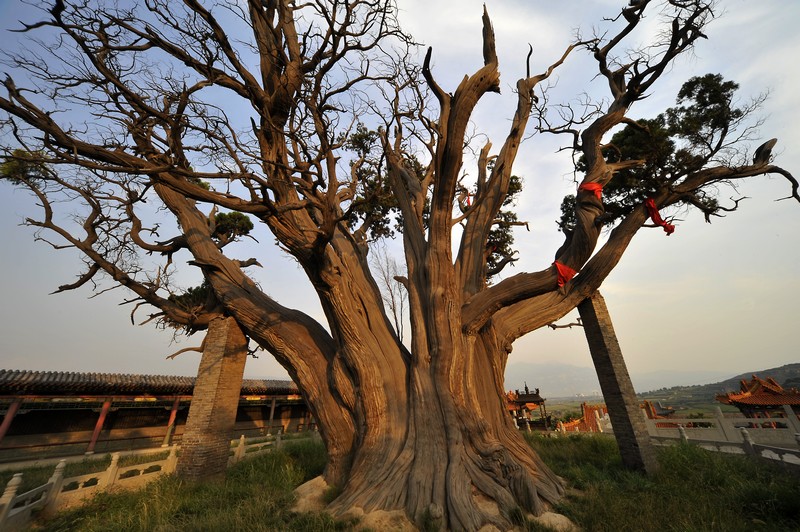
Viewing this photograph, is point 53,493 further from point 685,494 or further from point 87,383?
point 685,494

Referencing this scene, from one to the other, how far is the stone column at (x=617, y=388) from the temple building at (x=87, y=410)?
12834 mm

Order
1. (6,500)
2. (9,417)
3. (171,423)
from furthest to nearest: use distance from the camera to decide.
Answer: (171,423) → (9,417) → (6,500)

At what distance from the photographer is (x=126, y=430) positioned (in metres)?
14.8

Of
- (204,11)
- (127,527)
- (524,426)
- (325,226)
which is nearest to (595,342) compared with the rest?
(325,226)

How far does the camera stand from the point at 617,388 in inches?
284

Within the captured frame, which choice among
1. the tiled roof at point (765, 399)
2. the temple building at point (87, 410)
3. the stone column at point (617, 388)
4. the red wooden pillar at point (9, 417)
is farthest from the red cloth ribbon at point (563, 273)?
the tiled roof at point (765, 399)

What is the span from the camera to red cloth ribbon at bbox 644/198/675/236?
24.4ft

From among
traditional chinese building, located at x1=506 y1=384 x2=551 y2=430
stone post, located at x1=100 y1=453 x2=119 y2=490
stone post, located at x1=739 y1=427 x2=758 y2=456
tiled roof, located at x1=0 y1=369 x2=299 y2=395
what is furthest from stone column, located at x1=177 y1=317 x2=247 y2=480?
traditional chinese building, located at x1=506 y1=384 x2=551 y2=430

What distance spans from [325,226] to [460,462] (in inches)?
175

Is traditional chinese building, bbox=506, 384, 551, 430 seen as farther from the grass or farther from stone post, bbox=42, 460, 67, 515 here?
stone post, bbox=42, 460, 67, 515

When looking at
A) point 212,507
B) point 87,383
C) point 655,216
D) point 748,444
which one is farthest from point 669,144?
point 87,383

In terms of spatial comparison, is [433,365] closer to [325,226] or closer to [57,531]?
[325,226]

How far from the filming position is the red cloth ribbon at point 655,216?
744cm

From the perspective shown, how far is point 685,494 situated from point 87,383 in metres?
17.7
